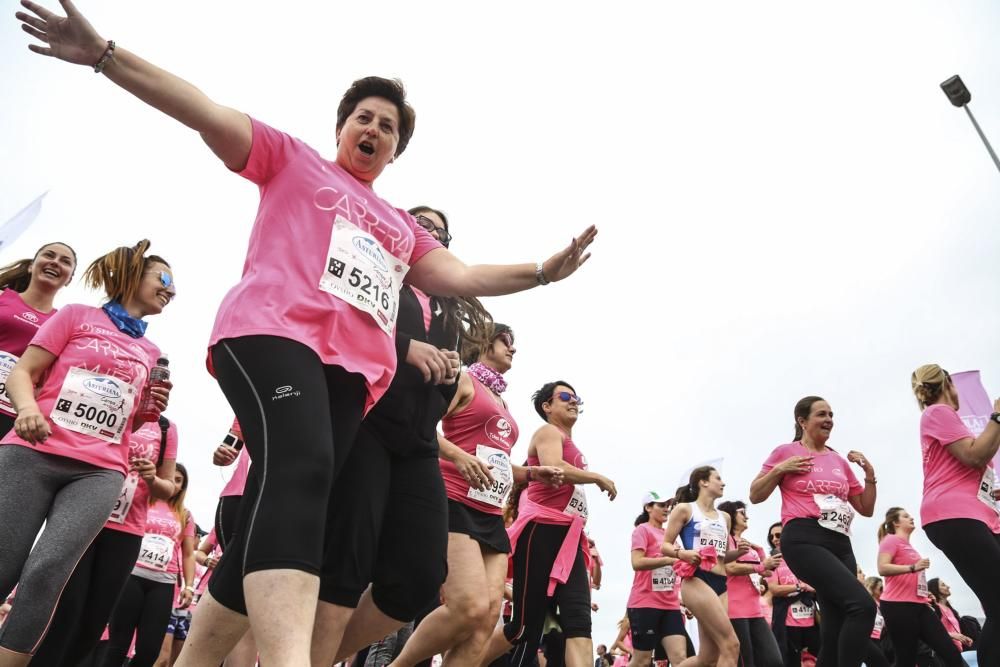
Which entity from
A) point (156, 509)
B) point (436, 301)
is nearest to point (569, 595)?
point (436, 301)

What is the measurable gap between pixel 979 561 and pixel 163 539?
20.4ft

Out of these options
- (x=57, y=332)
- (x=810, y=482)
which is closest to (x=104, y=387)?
(x=57, y=332)

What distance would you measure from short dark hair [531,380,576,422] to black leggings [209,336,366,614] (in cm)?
476

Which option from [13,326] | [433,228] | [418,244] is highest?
[13,326]

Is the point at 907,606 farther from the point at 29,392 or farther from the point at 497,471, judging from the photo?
the point at 29,392

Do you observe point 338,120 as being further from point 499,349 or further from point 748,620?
point 748,620

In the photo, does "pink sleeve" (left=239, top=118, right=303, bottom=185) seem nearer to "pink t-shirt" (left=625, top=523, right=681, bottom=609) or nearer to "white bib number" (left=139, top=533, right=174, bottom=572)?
"white bib number" (left=139, top=533, right=174, bottom=572)

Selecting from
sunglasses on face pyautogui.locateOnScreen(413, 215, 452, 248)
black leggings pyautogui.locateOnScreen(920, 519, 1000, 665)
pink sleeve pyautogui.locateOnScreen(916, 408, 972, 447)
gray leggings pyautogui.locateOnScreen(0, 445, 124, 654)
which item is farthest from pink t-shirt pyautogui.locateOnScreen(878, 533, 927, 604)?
gray leggings pyautogui.locateOnScreen(0, 445, 124, 654)

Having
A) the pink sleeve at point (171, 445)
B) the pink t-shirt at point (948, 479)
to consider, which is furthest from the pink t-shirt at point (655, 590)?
the pink sleeve at point (171, 445)

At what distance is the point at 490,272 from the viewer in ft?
9.59

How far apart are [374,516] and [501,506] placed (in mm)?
2224

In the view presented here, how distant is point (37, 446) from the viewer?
3.87 m

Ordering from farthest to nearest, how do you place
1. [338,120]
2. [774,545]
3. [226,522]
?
1. [774,545]
2. [226,522]
3. [338,120]

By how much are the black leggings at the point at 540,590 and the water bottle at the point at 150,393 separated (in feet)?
9.35
